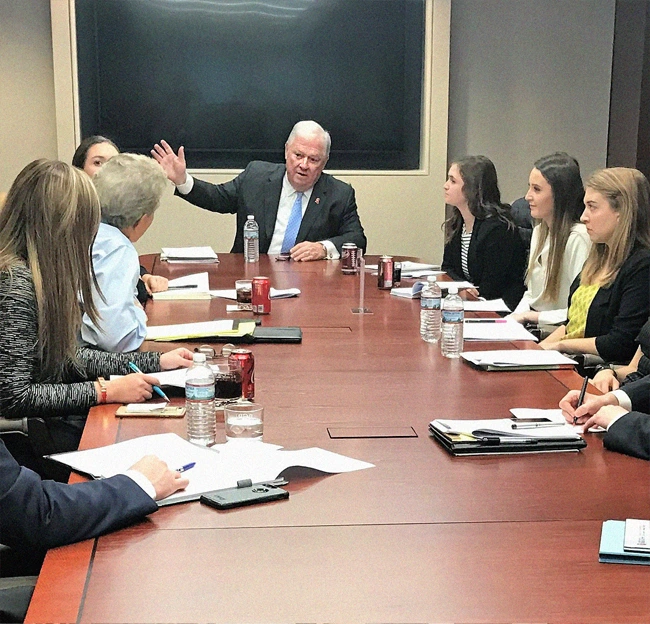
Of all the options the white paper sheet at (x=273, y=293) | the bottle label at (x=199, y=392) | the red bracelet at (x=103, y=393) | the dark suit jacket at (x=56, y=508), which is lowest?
the white paper sheet at (x=273, y=293)

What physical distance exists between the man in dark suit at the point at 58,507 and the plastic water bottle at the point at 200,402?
14.2 inches

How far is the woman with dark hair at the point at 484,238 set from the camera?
15.1 ft

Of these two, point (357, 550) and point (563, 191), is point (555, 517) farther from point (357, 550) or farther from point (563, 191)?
point (563, 191)

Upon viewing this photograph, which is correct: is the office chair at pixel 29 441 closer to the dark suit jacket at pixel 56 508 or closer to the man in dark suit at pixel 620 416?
the dark suit jacket at pixel 56 508

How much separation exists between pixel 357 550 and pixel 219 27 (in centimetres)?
537

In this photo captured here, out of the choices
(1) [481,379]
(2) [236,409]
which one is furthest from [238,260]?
(2) [236,409]

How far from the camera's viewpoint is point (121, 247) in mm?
2715

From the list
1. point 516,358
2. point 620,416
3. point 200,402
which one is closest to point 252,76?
point 516,358

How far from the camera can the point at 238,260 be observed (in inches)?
192

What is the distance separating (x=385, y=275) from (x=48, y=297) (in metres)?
1.97

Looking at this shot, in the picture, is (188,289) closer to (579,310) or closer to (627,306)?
(579,310)

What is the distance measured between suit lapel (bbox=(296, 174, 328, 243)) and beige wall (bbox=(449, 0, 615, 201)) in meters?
1.81

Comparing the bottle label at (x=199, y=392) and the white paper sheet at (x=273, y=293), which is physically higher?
the bottle label at (x=199, y=392)

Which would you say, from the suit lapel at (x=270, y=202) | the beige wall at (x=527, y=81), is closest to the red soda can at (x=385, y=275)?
the suit lapel at (x=270, y=202)
